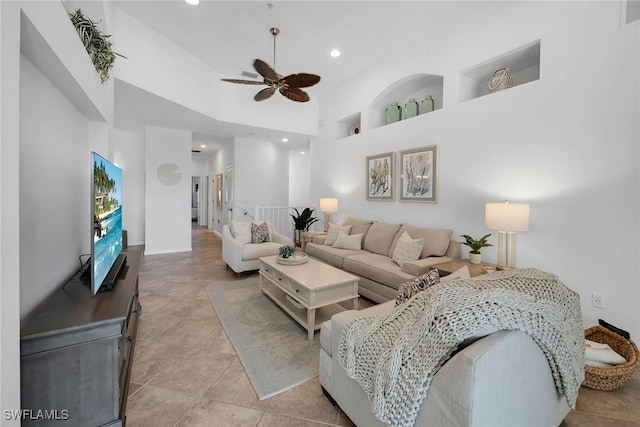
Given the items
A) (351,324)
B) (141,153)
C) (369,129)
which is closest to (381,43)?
(369,129)

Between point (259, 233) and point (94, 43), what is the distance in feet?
9.69

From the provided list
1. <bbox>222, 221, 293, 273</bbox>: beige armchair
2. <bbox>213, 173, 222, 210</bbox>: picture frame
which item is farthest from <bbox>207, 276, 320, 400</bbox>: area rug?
<bbox>213, 173, 222, 210</bbox>: picture frame

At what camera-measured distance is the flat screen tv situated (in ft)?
4.65

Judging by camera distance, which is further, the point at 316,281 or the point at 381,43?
the point at 381,43

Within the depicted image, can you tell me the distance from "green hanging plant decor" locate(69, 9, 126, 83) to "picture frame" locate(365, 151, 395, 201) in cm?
354

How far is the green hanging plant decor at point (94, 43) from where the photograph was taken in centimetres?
185

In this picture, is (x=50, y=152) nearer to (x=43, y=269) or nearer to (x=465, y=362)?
(x=43, y=269)

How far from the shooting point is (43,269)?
1.49 m

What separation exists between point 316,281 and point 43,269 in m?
1.83

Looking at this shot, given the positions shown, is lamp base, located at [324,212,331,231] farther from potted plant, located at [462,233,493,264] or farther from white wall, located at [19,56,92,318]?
white wall, located at [19,56,92,318]

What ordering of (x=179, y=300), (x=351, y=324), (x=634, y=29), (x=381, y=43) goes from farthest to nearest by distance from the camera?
(x=381, y=43)
(x=179, y=300)
(x=634, y=29)
(x=351, y=324)

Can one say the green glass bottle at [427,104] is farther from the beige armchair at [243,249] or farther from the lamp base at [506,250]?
the beige armchair at [243,249]

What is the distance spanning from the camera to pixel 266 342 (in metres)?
2.26

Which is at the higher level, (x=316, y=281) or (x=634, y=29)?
(x=634, y=29)
